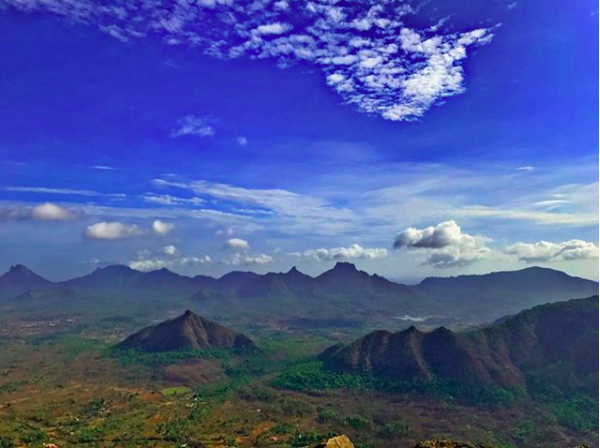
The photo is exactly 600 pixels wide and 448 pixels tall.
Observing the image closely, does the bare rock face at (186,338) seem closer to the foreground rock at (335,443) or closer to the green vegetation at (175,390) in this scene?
the green vegetation at (175,390)

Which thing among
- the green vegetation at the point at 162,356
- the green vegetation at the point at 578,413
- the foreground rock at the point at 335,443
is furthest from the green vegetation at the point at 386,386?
the foreground rock at the point at 335,443

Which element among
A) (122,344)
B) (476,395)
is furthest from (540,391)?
(122,344)

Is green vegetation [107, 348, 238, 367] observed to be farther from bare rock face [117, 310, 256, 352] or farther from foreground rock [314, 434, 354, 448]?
foreground rock [314, 434, 354, 448]

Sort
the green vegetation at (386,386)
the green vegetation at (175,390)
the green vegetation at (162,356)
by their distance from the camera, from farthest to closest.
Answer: the green vegetation at (162,356)
the green vegetation at (175,390)
the green vegetation at (386,386)

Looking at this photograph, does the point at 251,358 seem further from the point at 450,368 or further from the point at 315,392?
the point at 450,368

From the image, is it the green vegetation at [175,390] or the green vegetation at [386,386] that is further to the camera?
the green vegetation at [175,390]
